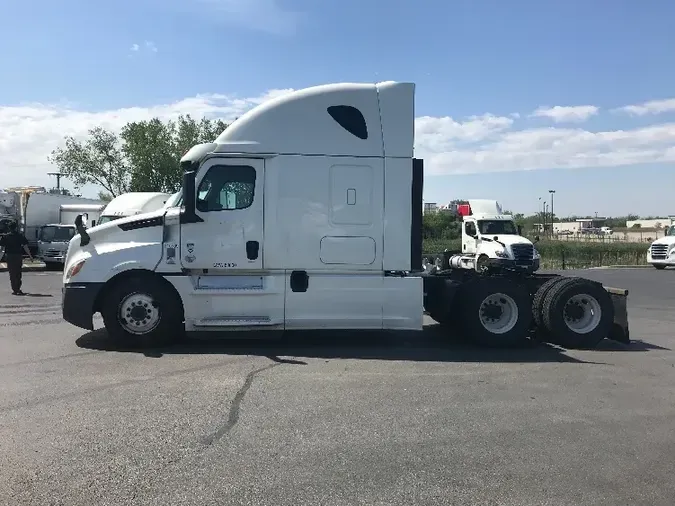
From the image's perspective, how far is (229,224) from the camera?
29.4 feet

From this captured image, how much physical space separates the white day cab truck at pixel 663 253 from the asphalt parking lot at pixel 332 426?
2765 cm

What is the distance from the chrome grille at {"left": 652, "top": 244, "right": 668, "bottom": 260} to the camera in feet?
111

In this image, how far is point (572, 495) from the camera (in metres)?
4.21

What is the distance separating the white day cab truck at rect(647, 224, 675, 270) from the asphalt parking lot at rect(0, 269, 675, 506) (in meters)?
27.7

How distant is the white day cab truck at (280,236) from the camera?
29.2 ft

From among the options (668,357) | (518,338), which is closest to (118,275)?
(518,338)

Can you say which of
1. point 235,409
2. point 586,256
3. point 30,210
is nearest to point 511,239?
point 235,409

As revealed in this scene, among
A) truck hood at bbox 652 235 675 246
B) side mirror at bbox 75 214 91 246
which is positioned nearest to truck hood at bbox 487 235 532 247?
truck hood at bbox 652 235 675 246

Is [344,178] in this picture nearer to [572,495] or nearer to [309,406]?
[309,406]

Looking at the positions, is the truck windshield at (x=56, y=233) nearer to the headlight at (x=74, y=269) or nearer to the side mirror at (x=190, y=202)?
the headlight at (x=74, y=269)

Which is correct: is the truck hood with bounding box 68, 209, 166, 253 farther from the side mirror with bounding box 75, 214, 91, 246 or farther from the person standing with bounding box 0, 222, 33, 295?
the person standing with bounding box 0, 222, 33, 295

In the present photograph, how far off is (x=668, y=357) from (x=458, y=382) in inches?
148

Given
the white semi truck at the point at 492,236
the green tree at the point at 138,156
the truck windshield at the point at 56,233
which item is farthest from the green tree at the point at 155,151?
the white semi truck at the point at 492,236

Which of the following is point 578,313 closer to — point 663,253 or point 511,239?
point 511,239
